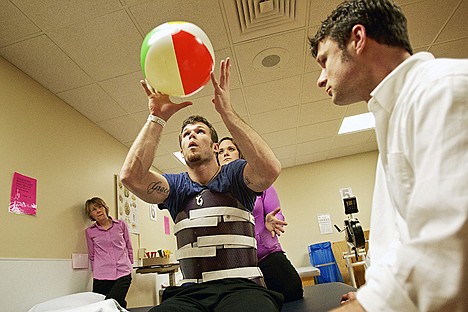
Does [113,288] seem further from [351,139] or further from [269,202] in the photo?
[351,139]

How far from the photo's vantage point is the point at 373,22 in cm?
108

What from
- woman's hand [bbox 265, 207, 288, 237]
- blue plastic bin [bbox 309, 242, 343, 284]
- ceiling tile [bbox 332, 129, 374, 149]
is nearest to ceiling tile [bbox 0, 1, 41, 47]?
woman's hand [bbox 265, 207, 288, 237]

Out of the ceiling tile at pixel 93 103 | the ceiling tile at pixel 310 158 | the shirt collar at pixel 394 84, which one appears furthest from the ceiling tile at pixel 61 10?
the ceiling tile at pixel 310 158

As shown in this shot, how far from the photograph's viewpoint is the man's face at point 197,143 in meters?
1.80

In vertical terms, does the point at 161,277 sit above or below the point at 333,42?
below

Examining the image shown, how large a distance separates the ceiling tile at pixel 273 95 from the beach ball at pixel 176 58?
7.90 ft

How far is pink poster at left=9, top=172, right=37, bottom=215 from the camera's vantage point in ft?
9.50

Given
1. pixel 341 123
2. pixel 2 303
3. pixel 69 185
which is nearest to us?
pixel 2 303

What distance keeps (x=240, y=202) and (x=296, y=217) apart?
5534mm

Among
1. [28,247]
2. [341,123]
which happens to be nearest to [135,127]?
[28,247]

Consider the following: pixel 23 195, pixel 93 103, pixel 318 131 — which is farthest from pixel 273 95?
pixel 23 195

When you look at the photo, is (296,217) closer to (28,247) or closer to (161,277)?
(161,277)

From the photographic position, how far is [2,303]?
261 cm

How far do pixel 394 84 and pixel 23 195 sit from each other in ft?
10.2
